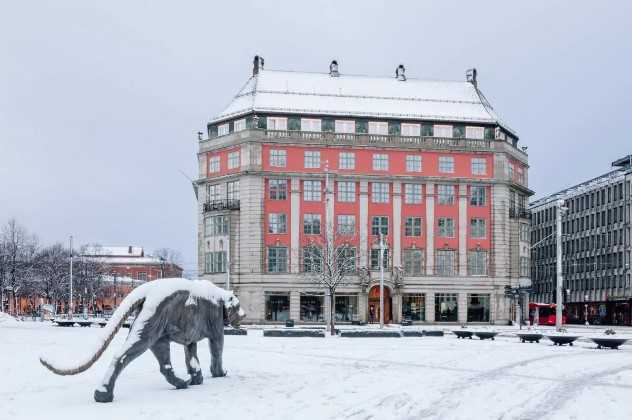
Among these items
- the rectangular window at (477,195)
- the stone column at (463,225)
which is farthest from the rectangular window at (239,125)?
the rectangular window at (477,195)

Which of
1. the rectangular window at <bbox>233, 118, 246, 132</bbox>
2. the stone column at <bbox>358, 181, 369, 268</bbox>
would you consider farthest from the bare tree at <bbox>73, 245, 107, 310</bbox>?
the stone column at <bbox>358, 181, 369, 268</bbox>

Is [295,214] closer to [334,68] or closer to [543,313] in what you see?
[334,68]

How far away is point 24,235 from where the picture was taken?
310ft

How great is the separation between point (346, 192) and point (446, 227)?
9569 millimetres

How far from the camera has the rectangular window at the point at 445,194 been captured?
7112 cm

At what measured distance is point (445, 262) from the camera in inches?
2800

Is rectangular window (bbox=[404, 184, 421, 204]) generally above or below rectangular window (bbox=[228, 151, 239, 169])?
below

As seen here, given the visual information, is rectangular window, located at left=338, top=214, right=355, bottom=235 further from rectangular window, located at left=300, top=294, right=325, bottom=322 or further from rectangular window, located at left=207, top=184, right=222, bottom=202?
rectangular window, located at left=207, top=184, right=222, bottom=202

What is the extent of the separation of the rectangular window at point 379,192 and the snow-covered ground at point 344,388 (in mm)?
40617

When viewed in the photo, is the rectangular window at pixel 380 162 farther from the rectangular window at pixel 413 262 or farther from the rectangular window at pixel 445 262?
the rectangular window at pixel 445 262

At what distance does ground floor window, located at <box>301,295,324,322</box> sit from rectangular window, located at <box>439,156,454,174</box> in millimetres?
15727

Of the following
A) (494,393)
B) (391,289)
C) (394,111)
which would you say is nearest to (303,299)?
(391,289)

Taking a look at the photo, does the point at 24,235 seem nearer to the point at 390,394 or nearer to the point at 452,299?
the point at 452,299

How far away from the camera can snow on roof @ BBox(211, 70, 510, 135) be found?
2830 inches
